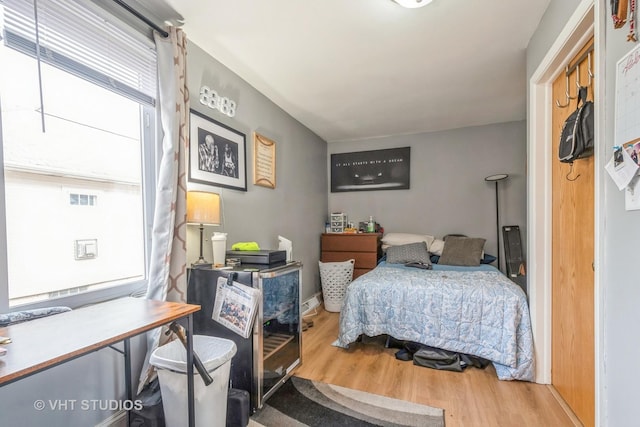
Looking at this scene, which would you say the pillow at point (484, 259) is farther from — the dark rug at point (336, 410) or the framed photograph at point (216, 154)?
the framed photograph at point (216, 154)

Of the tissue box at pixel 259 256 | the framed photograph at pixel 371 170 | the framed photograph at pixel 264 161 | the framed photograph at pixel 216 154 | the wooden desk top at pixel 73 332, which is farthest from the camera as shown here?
the framed photograph at pixel 371 170

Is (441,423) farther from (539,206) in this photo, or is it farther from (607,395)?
(539,206)

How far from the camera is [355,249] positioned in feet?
12.3

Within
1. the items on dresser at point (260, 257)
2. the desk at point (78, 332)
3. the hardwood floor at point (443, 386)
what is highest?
the items on dresser at point (260, 257)

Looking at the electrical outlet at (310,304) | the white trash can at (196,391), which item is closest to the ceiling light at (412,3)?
the white trash can at (196,391)

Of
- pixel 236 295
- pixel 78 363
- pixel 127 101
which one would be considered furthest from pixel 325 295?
pixel 127 101

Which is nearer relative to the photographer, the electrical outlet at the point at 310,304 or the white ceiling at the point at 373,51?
the white ceiling at the point at 373,51

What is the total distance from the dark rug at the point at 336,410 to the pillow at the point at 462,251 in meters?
1.88

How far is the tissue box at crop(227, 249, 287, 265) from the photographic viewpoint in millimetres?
1815

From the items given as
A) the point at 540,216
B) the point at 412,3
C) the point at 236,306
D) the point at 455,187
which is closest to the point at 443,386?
the point at 540,216

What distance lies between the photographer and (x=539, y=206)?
1.84m

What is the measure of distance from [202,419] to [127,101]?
1.73 meters

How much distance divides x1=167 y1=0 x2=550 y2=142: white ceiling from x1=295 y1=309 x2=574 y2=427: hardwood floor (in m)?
2.37

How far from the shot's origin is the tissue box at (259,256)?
1.82 meters
